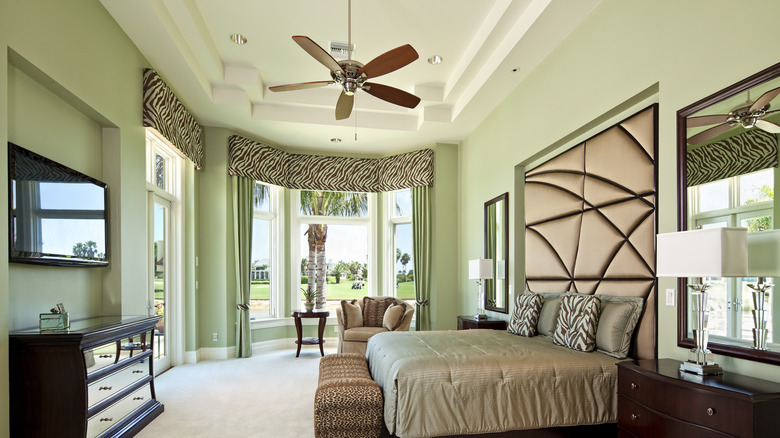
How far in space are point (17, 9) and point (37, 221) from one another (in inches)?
47.2

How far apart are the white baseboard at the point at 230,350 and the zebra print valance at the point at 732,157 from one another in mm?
5675

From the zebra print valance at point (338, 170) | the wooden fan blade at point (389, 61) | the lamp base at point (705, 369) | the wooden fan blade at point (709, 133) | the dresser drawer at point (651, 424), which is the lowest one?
the dresser drawer at point (651, 424)

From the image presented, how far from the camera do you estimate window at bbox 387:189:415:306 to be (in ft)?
24.3

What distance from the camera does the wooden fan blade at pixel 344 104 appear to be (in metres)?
3.79

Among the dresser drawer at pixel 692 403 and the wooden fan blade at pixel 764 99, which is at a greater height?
the wooden fan blade at pixel 764 99

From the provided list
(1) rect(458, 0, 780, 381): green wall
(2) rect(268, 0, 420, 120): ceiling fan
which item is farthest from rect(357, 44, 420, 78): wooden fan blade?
(1) rect(458, 0, 780, 381): green wall

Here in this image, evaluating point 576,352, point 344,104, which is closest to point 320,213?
point 344,104

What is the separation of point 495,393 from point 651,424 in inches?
32.2

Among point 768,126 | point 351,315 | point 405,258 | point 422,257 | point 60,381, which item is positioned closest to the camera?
point 768,126

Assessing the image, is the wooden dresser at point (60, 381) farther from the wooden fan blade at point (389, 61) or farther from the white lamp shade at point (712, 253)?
the white lamp shade at point (712, 253)

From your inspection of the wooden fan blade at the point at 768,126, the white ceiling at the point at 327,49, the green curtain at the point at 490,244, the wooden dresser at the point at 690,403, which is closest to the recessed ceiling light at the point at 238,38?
the white ceiling at the point at 327,49

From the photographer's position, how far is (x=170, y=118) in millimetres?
4637

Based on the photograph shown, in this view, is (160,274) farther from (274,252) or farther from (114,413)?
(114,413)

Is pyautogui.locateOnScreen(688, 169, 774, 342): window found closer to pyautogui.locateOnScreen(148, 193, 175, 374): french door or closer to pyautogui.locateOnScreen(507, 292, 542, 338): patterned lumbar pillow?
pyautogui.locateOnScreen(507, 292, 542, 338): patterned lumbar pillow
